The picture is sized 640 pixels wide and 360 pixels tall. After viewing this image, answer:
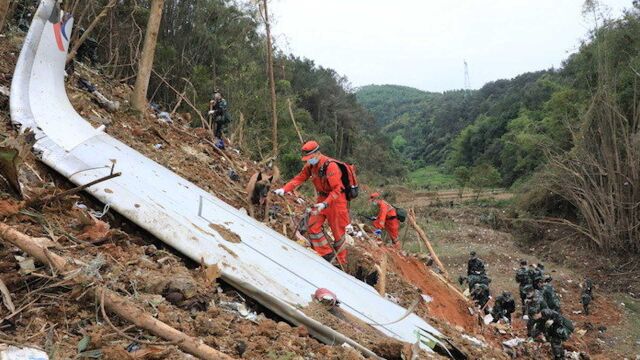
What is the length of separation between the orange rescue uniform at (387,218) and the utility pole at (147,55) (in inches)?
162

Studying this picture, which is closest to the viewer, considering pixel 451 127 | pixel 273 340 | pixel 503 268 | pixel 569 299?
pixel 273 340

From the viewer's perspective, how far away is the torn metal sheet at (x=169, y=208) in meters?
3.61

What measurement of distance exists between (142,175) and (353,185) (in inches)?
94.2

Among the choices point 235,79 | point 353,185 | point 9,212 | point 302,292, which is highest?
point 235,79

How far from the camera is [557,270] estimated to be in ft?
52.1

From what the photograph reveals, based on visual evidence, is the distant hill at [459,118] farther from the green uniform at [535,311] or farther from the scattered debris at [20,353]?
the scattered debris at [20,353]

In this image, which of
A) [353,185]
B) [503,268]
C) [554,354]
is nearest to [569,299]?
[503,268]

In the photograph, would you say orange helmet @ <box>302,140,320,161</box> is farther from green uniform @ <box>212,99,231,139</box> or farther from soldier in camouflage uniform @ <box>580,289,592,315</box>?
soldier in camouflage uniform @ <box>580,289,592,315</box>

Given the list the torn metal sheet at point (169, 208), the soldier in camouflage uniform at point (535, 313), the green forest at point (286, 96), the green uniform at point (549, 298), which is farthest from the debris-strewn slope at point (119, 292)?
the green forest at point (286, 96)

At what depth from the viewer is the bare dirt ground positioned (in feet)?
32.9

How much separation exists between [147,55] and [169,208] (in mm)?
3764

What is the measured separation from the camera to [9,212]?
9.89 feet

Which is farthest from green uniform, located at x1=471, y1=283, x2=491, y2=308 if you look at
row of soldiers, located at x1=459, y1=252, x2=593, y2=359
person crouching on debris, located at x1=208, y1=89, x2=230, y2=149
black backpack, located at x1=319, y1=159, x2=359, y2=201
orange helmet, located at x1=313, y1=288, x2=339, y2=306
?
orange helmet, located at x1=313, y1=288, x2=339, y2=306

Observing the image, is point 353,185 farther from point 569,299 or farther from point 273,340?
point 569,299
